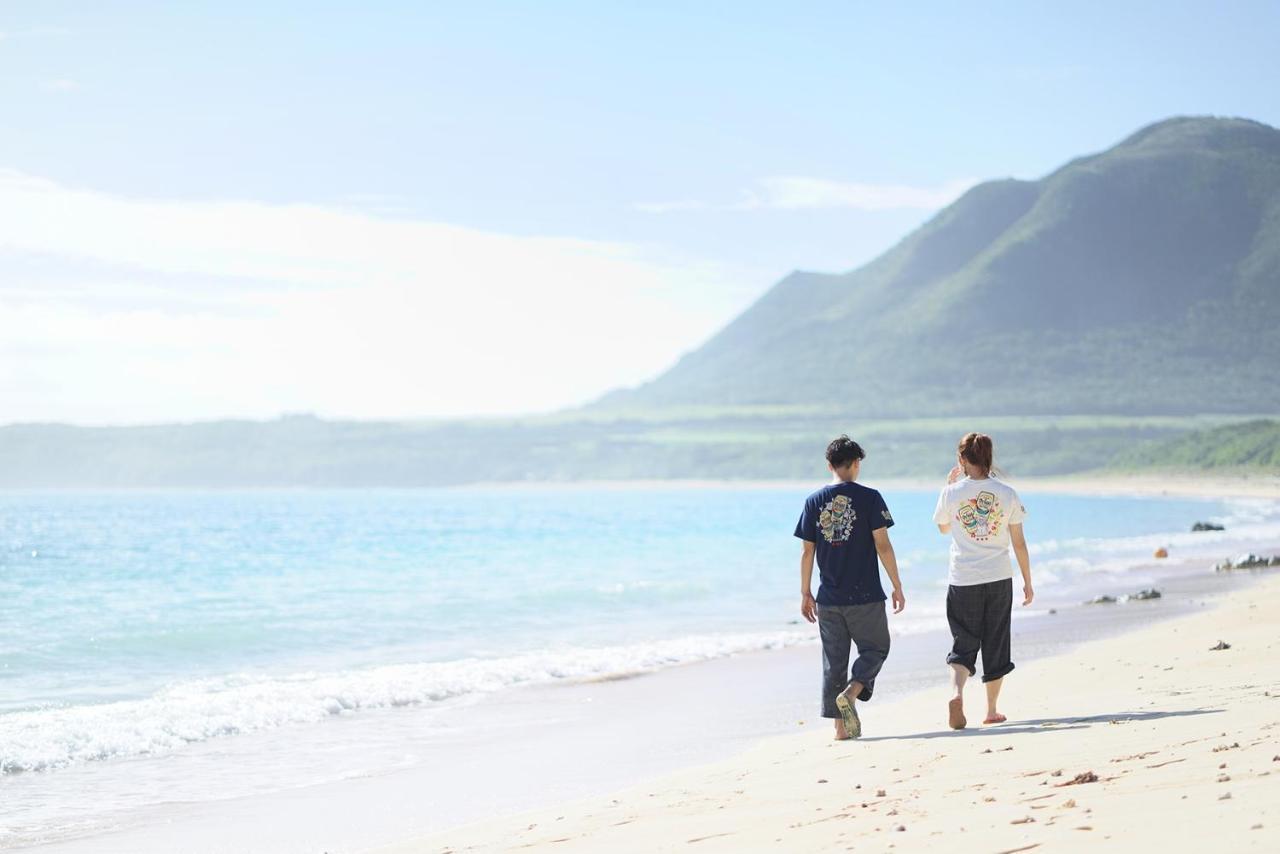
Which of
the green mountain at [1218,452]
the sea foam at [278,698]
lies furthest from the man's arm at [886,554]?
the green mountain at [1218,452]

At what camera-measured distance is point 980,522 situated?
7789mm

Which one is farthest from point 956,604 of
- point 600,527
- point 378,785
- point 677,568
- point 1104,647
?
point 600,527

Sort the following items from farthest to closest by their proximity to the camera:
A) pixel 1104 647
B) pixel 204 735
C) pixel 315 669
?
pixel 315 669 < pixel 1104 647 < pixel 204 735

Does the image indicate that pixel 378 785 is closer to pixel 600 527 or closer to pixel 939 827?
pixel 939 827

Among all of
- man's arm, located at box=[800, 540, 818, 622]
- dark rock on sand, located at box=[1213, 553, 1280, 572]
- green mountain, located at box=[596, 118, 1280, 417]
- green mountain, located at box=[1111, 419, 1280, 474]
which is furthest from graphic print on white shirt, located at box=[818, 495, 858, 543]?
green mountain, located at box=[596, 118, 1280, 417]

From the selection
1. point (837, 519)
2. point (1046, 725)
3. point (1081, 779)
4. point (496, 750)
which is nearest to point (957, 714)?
point (1046, 725)

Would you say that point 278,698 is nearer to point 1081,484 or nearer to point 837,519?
point 837,519

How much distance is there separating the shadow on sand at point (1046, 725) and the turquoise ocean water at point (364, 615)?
6.18 metres

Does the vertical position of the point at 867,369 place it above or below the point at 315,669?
above

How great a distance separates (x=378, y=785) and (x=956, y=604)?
3983 mm

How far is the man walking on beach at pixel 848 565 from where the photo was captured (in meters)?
7.80

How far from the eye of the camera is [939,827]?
512 cm

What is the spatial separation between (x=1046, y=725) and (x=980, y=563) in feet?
3.35

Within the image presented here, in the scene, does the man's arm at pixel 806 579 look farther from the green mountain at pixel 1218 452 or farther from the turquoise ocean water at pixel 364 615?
the green mountain at pixel 1218 452
